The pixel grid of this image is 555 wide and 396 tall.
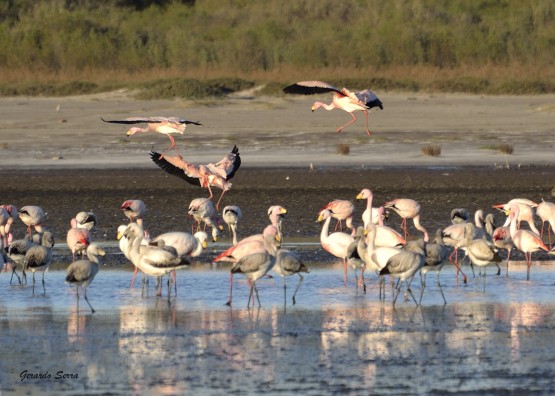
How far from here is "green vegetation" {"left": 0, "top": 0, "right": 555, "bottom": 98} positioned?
133ft

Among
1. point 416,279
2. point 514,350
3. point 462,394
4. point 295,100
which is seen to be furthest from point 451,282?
point 295,100

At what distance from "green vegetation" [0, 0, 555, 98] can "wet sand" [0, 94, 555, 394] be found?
14.1 metres

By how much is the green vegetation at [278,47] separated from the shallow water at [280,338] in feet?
84.2

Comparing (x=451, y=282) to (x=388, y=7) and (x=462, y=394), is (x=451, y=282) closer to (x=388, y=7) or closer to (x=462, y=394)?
(x=462, y=394)

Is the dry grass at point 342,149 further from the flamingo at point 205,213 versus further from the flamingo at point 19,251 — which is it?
the flamingo at point 19,251

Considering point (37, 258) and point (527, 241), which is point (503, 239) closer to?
point (527, 241)

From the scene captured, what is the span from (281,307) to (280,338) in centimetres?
140

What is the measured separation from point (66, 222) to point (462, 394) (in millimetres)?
9836

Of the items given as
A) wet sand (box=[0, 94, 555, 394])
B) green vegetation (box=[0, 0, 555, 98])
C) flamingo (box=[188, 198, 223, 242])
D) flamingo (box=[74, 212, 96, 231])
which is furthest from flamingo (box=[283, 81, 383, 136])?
green vegetation (box=[0, 0, 555, 98])

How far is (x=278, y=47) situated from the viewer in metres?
46.6

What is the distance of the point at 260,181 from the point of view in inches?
845

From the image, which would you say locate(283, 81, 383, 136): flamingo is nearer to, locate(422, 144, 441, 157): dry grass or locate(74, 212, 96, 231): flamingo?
locate(74, 212, 96, 231): flamingo

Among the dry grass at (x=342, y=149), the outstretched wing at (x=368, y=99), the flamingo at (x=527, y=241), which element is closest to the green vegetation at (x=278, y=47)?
the dry grass at (x=342, y=149)

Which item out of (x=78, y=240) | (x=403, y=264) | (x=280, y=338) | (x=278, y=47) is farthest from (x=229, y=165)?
(x=278, y=47)
